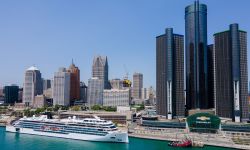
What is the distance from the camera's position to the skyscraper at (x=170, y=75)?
15712 cm

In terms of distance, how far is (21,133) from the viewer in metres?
125

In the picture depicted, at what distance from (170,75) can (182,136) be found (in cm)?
5265

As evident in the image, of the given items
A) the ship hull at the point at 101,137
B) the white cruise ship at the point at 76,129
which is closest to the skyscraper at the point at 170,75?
the white cruise ship at the point at 76,129

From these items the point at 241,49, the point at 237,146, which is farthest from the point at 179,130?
the point at 241,49

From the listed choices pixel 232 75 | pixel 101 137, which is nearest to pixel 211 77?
pixel 232 75

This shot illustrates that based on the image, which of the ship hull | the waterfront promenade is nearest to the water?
the ship hull

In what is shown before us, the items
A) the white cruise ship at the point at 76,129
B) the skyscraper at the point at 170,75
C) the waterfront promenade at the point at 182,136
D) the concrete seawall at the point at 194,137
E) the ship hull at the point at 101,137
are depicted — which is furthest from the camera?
the skyscraper at the point at 170,75

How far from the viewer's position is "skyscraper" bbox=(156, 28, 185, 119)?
516 feet

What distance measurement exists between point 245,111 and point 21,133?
91034 mm

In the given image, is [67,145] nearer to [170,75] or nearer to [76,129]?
[76,129]

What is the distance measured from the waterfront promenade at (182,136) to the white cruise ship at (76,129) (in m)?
17.9

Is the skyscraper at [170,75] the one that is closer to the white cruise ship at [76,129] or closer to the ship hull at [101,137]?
the white cruise ship at [76,129]

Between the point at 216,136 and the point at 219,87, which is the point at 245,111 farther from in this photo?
the point at 216,136

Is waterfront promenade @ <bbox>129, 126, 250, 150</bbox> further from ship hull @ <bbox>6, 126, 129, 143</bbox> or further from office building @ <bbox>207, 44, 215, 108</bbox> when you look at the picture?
office building @ <bbox>207, 44, 215, 108</bbox>
